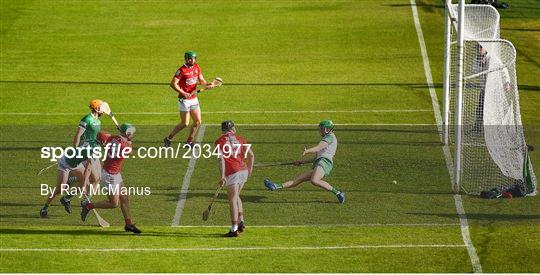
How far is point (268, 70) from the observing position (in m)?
42.2

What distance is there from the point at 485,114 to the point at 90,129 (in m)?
8.91

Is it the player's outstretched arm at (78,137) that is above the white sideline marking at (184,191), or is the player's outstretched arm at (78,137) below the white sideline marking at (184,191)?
above

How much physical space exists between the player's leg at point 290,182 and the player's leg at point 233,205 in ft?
9.16

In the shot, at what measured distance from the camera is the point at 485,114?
29.6m

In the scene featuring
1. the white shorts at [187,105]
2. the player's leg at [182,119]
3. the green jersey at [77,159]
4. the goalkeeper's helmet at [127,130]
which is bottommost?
the green jersey at [77,159]

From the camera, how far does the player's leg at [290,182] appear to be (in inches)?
1063

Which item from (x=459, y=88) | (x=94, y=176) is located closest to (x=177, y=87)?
(x=94, y=176)

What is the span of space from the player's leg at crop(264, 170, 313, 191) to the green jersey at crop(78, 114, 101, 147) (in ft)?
12.5

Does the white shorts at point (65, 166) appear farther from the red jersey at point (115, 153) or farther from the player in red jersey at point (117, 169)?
the red jersey at point (115, 153)

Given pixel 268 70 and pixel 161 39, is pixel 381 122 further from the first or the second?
pixel 161 39

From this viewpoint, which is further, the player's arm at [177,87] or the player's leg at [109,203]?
the player's arm at [177,87]

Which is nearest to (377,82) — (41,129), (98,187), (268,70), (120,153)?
(268,70)

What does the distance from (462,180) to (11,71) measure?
18.1 meters

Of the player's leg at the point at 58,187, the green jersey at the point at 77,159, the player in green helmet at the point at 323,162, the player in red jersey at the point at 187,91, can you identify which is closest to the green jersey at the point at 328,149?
the player in green helmet at the point at 323,162
